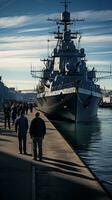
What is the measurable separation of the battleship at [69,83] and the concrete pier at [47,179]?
32227 mm

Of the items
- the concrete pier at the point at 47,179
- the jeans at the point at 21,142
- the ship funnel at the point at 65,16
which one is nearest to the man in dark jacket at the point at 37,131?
the concrete pier at the point at 47,179

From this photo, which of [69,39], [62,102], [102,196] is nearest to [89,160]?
[102,196]

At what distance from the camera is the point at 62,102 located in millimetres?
54688

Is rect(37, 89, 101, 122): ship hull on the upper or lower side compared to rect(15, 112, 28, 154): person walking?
upper

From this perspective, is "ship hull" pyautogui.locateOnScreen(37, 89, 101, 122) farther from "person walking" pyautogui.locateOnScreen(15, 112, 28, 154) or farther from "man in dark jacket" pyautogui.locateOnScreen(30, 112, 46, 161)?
"man in dark jacket" pyautogui.locateOnScreen(30, 112, 46, 161)

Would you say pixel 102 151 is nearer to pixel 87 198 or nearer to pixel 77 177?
pixel 77 177

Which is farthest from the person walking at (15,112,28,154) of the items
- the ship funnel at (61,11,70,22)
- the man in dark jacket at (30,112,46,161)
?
the ship funnel at (61,11,70,22)

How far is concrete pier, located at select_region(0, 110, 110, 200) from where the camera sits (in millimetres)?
11906

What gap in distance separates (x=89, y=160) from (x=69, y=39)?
46.3m

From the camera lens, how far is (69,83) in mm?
56062

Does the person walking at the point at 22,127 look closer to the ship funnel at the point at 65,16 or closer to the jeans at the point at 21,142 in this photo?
the jeans at the point at 21,142

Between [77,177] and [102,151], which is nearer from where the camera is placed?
[77,177]

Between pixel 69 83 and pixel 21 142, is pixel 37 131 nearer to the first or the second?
pixel 21 142

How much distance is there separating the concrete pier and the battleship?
106 ft
